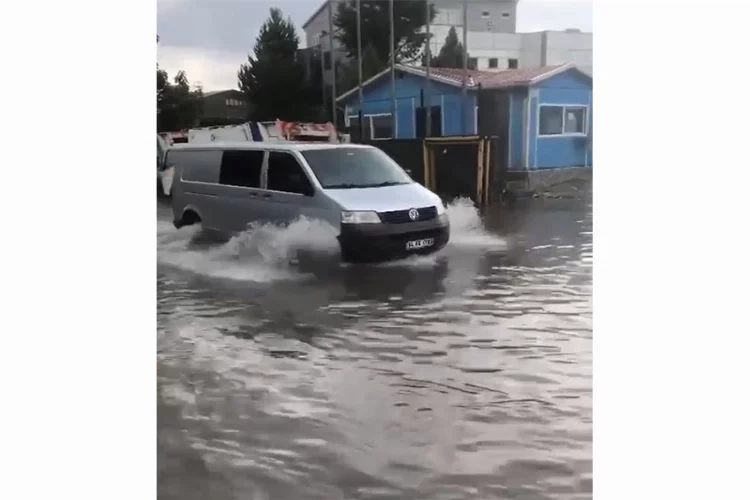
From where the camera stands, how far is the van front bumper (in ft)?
5.64

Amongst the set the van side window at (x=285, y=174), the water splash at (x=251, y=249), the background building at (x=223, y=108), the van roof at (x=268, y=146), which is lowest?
the water splash at (x=251, y=249)

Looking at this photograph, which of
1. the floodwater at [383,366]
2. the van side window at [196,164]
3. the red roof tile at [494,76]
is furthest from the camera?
the van side window at [196,164]

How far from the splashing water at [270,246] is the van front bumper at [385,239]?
0.07 ft

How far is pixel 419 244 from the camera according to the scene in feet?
5.65

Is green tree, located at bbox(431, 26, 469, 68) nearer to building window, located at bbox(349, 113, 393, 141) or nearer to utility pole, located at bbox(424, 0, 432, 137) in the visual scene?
utility pole, located at bbox(424, 0, 432, 137)

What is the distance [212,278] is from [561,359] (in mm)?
993

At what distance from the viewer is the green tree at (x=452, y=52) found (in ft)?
5.68

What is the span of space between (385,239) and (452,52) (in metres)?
0.56

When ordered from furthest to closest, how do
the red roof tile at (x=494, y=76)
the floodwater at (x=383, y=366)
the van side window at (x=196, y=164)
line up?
the van side window at (x=196, y=164) < the red roof tile at (x=494, y=76) < the floodwater at (x=383, y=366)

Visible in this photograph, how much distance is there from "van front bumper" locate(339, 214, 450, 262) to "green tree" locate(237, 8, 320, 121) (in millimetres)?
374

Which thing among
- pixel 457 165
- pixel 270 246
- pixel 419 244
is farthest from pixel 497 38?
pixel 270 246

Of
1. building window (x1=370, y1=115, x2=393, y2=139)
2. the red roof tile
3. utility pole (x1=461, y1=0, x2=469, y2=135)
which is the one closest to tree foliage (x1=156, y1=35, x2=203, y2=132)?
building window (x1=370, y1=115, x2=393, y2=139)

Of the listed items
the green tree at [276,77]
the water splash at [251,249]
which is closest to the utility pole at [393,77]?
the green tree at [276,77]

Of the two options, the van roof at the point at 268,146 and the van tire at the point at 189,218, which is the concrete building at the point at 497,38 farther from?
→ the van tire at the point at 189,218
